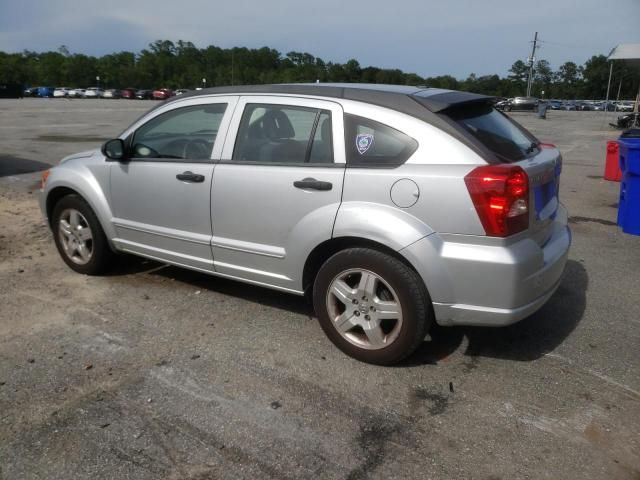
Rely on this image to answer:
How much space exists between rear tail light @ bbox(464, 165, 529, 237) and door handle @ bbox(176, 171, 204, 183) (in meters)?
1.93

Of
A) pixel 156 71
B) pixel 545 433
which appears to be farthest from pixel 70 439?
pixel 156 71

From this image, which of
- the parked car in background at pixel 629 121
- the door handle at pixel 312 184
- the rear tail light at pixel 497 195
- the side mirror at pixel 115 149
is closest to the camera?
the rear tail light at pixel 497 195

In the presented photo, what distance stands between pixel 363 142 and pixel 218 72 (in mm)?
128765

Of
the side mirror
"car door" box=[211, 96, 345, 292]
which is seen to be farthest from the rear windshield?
the side mirror

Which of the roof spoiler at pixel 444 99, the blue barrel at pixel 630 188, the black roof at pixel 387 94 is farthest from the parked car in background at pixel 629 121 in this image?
the black roof at pixel 387 94

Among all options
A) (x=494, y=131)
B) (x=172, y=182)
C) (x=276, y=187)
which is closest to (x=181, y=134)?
(x=172, y=182)

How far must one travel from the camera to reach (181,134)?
4402 millimetres

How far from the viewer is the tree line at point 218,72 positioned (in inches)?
4188

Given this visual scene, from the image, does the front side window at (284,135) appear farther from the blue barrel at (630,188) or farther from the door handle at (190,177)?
the blue barrel at (630,188)

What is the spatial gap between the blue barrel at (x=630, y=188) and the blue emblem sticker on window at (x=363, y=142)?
459 cm

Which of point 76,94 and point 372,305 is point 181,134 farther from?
point 76,94

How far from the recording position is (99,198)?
4738mm

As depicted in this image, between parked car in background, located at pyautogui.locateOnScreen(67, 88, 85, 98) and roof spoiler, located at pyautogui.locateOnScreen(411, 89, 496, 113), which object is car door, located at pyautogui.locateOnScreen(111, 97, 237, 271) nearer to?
roof spoiler, located at pyautogui.locateOnScreen(411, 89, 496, 113)

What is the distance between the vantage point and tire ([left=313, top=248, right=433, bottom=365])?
3.28 meters
